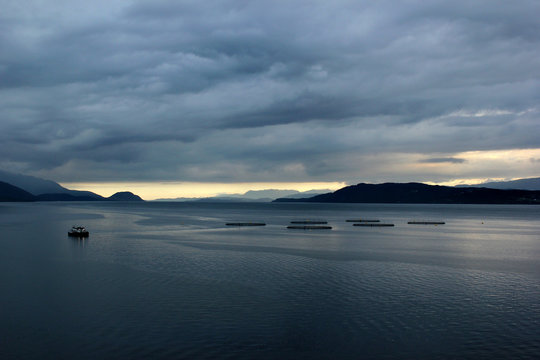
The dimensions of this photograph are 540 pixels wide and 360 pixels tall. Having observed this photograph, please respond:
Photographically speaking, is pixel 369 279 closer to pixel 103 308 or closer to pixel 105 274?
pixel 103 308

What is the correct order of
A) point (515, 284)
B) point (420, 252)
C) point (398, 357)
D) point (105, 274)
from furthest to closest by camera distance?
point (420, 252) < point (105, 274) < point (515, 284) < point (398, 357)

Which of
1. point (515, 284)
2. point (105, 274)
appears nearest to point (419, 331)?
point (515, 284)

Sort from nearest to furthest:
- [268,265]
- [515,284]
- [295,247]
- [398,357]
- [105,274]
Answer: [398,357] → [515,284] → [105,274] → [268,265] → [295,247]

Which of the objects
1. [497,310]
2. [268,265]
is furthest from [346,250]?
[497,310]

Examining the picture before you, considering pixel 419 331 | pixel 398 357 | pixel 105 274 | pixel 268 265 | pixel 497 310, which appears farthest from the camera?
pixel 268 265

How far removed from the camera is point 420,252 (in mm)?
70188

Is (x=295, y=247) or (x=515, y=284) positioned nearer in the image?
(x=515, y=284)

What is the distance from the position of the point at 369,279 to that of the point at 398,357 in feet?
72.5

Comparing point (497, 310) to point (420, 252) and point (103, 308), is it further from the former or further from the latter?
point (420, 252)

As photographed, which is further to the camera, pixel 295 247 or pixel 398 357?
pixel 295 247

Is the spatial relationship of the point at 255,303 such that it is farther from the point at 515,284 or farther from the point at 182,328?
the point at 515,284

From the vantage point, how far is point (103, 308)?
32250 millimetres

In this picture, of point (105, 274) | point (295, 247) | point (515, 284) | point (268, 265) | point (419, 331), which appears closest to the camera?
point (419, 331)

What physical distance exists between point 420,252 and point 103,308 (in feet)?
181
